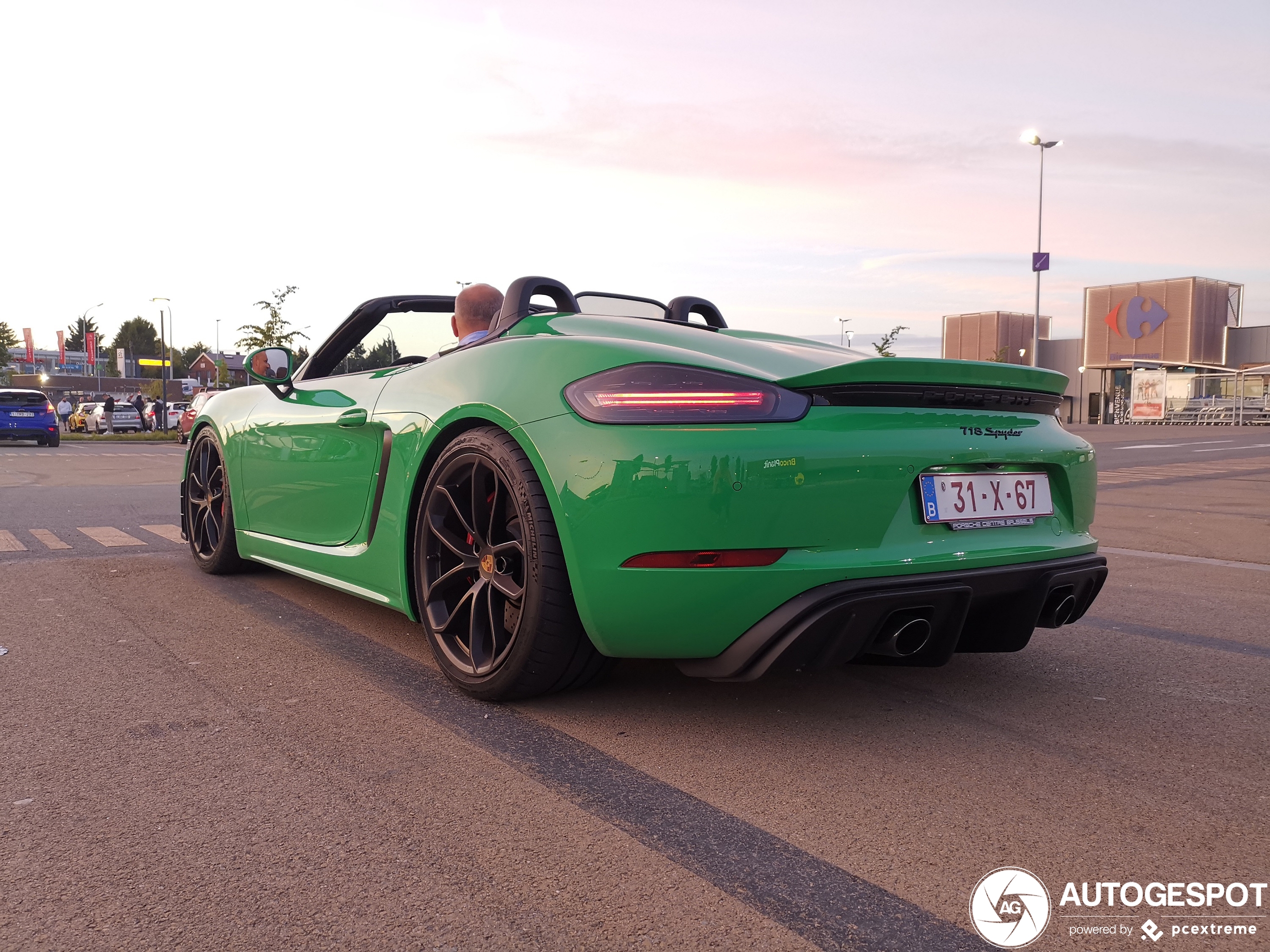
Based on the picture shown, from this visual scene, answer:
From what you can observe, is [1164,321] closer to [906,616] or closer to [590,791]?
[906,616]

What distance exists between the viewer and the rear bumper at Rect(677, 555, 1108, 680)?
8.46 ft

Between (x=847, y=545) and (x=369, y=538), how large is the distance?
5.92 feet

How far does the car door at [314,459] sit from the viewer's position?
3.82 m

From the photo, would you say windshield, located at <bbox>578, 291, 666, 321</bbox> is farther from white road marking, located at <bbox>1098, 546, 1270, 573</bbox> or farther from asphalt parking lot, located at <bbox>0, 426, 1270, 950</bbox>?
white road marking, located at <bbox>1098, 546, 1270, 573</bbox>

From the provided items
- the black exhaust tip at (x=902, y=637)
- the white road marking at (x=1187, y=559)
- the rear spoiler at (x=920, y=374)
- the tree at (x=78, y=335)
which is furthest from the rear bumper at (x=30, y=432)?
the tree at (x=78, y=335)

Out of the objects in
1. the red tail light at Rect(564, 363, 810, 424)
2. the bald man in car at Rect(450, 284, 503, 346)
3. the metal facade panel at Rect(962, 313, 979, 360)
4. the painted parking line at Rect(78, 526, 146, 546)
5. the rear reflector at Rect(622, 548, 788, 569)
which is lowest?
the painted parking line at Rect(78, 526, 146, 546)

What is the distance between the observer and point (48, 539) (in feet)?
22.7

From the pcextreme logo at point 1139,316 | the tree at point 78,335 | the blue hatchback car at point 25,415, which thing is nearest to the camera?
the blue hatchback car at point 25,415

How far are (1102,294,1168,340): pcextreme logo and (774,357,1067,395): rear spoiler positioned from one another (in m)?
67.0

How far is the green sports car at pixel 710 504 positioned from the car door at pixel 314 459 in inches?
7.0

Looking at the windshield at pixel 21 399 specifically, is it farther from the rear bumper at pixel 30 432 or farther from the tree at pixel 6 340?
the tree at pixel 6 340

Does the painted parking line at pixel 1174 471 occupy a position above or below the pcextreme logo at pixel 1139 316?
below

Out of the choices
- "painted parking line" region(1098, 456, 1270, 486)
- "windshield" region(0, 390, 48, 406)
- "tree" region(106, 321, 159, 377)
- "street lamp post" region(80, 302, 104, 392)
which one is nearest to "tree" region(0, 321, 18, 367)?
"street lamp post" region(80, 302, 104, 392)

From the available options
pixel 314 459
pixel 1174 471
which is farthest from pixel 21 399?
pixel 314 459
